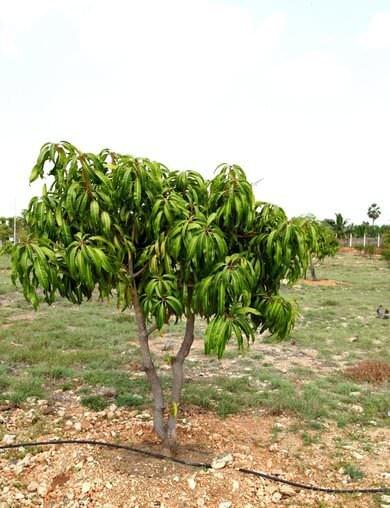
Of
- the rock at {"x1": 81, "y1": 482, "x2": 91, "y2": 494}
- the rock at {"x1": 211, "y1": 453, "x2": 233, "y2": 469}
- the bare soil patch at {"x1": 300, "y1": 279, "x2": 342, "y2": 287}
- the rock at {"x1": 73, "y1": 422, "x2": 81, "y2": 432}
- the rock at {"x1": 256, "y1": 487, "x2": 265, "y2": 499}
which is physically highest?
the bare soil patch at {"x1": 300, "y1": 279, "x2": 342, "y2": 287}

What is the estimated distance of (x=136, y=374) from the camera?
8.45 meters

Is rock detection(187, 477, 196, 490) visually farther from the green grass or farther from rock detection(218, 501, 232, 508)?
the green grass

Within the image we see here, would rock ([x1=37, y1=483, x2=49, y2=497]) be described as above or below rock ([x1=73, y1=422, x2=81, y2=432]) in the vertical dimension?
below

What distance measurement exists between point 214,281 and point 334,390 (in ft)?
16.9

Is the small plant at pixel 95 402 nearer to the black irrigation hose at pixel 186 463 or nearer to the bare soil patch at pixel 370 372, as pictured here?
the black irrigation hose at pixel 186 463

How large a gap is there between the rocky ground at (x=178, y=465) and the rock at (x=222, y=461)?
14 millimetres

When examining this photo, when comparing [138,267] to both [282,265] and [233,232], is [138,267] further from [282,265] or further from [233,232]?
[282,265]

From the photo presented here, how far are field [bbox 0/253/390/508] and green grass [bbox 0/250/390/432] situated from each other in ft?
0.09

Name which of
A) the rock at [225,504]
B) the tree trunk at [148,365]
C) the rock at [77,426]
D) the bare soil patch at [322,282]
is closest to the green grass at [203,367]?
the rock at [77,426]

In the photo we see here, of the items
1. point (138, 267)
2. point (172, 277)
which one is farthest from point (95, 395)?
point (172, 277)

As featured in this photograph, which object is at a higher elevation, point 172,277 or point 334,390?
point 172,277

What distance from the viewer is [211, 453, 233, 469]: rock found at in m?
4.87

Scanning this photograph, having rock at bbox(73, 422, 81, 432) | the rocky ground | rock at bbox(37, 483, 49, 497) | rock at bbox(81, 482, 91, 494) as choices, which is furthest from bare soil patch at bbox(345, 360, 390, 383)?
rock at bbox(37, 483, 49, 497)

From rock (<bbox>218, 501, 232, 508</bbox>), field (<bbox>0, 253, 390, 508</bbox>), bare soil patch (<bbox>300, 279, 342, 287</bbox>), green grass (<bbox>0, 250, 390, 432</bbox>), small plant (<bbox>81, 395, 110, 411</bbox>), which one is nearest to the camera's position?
rock (<bbox>218, 501, 232, 508</bbox>)
